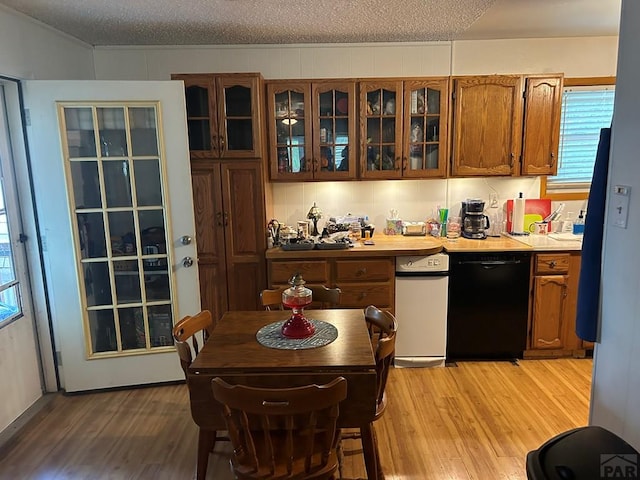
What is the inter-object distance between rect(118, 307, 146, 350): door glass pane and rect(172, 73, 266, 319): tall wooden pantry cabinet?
0.50m

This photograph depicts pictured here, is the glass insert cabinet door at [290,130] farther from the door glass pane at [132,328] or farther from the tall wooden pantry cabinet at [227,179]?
the door glass pane at [132,328]

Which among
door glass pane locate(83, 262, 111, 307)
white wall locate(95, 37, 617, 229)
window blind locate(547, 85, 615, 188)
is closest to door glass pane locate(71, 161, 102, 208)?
door glass pane locate(83, 262, 111, 307)

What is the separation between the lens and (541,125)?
11.5 ft

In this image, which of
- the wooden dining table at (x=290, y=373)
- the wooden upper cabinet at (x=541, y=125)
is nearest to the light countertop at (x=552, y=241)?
the wooden upper cabinet at (x=541, y=125)

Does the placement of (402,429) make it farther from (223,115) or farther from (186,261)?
(223,115)

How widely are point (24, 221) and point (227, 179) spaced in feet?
4.37

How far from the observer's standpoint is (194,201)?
11.1ft

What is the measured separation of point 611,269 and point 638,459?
77cm

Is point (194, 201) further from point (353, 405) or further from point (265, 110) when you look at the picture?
point (353, 405)

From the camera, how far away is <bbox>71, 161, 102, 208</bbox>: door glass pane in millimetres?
2934

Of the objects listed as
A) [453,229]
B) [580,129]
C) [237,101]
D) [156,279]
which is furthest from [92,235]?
[580,129]

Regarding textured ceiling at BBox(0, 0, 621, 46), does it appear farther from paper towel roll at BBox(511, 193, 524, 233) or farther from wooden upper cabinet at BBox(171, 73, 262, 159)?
paper towel roll at BBox(511, 193, 524, 233)

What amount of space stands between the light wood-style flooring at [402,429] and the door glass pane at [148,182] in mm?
1316

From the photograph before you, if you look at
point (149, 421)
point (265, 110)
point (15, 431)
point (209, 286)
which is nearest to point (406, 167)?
point (265, 110)
